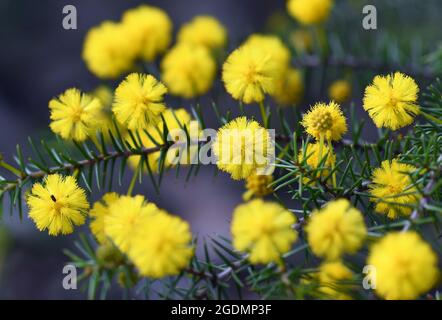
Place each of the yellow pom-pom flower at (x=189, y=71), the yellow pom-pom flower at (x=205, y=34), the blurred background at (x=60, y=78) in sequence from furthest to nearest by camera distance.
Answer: the blurred background at (x=60, y=78), the yellow pom-pom flower at (x=205, y=34), the yellow pom-pom flower at (x=189, y=71)

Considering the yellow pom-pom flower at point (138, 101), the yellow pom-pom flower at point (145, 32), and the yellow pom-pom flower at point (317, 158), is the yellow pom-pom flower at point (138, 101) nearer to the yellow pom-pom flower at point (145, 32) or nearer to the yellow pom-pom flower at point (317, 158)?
the yellow pom-pom flower at point (317, 158)

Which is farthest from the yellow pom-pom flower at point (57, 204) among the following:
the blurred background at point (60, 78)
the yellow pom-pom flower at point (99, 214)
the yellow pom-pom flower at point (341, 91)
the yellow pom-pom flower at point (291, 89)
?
the blurred background at point (60, 78)

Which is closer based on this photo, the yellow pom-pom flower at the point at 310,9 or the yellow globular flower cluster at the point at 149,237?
the yellow globular flower cluster at the point at 149,237

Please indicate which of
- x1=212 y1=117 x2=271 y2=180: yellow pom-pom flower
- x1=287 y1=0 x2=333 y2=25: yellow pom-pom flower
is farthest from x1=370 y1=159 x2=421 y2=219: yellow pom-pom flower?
x1=287 y1=0 x2=333 y2=25: yellow pom-pom flower

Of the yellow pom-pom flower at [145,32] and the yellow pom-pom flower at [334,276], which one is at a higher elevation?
the yellow pom-pom flower at [145,32]

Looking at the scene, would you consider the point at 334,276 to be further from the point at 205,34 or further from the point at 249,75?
the point at 205,34

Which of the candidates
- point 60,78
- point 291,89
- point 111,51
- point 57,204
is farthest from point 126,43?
point 60,78

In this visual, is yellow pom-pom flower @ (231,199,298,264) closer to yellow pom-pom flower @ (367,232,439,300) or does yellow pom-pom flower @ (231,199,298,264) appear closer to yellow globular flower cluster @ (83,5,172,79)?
yellow pom-pom flower @ (367,232,439,300)
